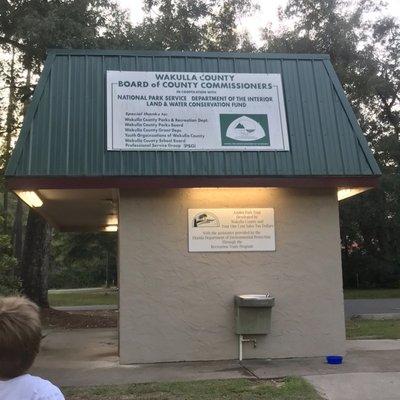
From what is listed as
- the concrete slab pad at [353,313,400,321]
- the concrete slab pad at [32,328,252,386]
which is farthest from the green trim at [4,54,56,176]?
the concrete slab pad at [353,313,400,321]

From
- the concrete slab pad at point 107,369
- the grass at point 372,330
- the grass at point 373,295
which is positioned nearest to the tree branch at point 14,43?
the concrete slab pad at point 107,369

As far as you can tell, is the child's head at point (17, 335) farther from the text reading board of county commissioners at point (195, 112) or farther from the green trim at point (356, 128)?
the green trim at point (356, 128)

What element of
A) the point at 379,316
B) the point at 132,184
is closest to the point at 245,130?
the point at 132,184

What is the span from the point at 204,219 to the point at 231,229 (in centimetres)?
48

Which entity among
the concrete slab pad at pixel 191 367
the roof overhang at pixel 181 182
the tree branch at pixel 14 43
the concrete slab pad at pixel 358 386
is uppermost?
the tree branch at pixel 14 43

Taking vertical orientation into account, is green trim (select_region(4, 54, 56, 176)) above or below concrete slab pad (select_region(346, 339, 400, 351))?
above

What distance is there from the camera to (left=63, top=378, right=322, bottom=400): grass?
6.77 m

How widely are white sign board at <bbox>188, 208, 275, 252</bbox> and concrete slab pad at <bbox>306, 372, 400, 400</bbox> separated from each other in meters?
2.47

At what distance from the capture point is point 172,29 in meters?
21.0

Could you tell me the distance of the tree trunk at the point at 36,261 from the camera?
19516mm

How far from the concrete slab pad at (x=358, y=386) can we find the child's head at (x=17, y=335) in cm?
508

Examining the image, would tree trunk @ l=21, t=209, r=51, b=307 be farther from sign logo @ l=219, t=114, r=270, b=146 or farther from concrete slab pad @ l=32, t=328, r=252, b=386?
sign logo @ l=219, t=114, r=270, b=146

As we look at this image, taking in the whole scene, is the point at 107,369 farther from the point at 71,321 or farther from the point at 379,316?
the point at 379,316

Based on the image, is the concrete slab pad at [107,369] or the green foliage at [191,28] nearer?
the concrete slab pad at [107,369]
